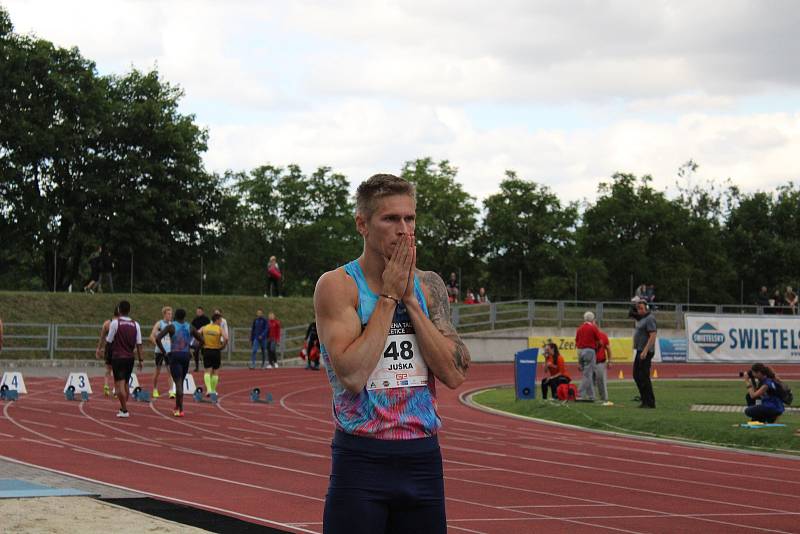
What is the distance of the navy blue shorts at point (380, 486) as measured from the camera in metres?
3.99

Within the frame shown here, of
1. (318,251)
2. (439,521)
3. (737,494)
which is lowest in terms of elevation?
(737,494)

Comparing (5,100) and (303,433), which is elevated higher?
(5,100)

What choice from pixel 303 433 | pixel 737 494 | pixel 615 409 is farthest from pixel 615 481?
pixel 615 409

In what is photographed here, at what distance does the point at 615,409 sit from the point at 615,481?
8566 millimetres

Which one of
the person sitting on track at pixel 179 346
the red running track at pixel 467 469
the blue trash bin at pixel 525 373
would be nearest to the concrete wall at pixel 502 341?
the blue trash bin at pixel 525 373

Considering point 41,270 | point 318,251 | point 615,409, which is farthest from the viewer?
point 318,251

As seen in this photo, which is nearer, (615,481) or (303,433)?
(615,481)

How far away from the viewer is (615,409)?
21.3m

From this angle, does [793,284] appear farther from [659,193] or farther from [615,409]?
[615,409]

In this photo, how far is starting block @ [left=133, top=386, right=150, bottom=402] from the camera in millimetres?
23656

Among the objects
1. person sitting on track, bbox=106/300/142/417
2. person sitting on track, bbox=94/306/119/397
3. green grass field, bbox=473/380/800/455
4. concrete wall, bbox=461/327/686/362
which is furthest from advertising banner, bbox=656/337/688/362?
person sitting on track, bbox=106/300/142/417

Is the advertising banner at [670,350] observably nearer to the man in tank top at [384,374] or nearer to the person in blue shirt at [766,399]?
the person in blue shirt at [766,399]

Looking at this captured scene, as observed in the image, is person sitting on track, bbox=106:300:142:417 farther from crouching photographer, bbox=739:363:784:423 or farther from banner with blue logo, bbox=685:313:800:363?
banner with blue logo, bbox=685:313:800:363

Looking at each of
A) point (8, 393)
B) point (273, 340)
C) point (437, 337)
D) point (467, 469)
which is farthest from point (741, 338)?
point (437, 337)
